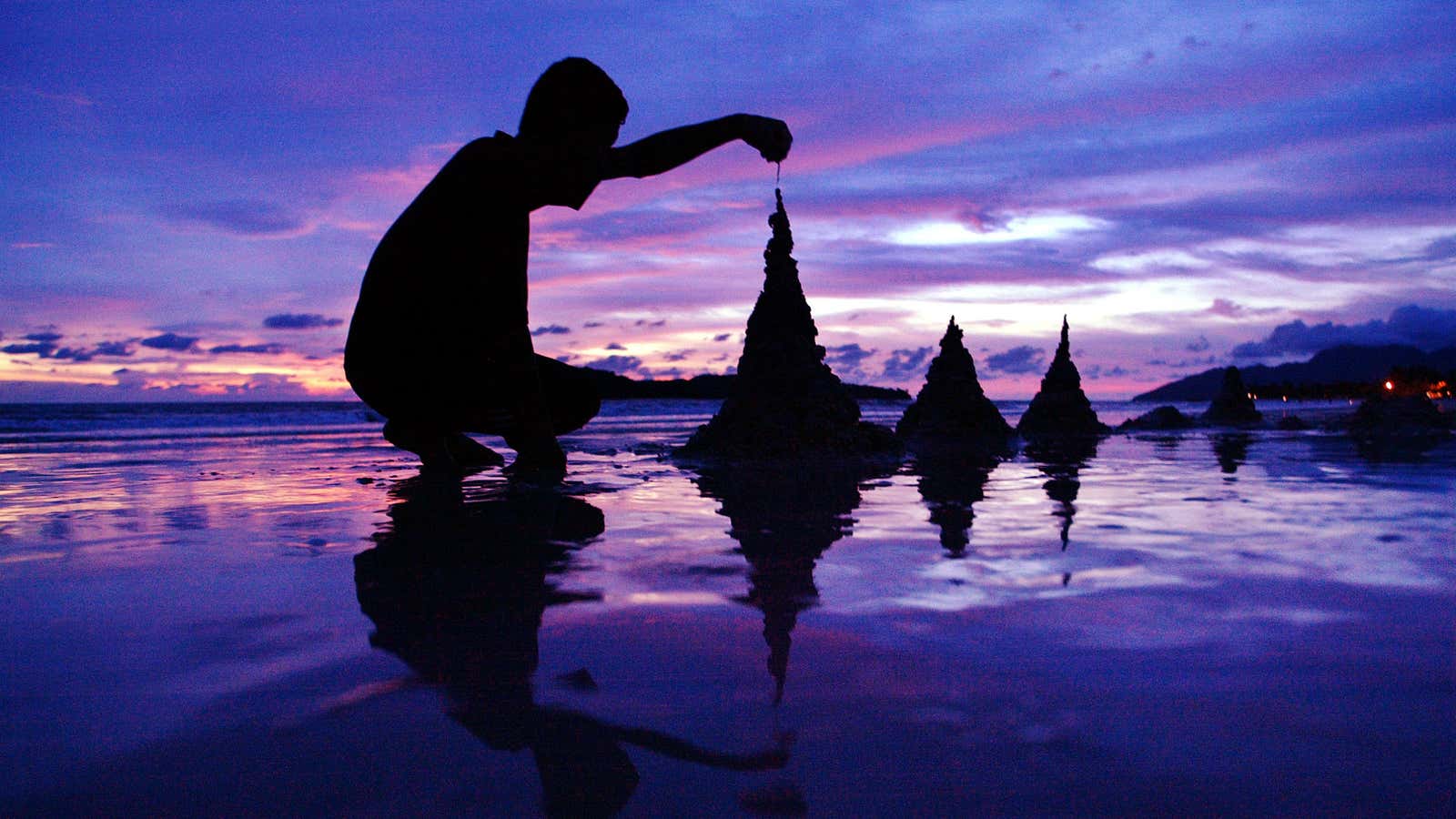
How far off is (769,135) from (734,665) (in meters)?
2.19

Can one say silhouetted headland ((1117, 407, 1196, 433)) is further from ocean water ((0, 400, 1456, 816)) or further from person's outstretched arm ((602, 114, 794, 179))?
person's outstretched arm ((602, 114, 794, 179))

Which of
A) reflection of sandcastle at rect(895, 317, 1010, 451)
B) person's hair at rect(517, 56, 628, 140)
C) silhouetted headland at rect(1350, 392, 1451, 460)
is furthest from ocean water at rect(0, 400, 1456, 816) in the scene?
silhouetted headland at rect(1350, 392, 1451, 460)

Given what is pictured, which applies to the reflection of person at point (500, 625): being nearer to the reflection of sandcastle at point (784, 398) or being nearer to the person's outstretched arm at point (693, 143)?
the person's outstretched arm at point (693, 143)

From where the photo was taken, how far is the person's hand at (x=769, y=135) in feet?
11.0

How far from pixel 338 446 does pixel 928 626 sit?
42.1 feet

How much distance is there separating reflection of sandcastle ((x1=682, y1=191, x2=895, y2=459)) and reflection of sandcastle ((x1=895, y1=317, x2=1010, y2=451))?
212 inches

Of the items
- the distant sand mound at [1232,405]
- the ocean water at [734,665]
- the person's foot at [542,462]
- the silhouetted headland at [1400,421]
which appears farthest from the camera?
the distant sand mound at [1232,405]

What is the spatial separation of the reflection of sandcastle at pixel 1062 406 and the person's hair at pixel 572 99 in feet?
48.8

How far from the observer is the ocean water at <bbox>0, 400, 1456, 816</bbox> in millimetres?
1345

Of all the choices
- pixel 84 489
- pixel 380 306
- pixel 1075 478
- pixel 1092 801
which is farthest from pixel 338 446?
pixel 1092 801

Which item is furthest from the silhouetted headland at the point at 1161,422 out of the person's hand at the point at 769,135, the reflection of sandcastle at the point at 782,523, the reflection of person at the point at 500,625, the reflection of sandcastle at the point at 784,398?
the reflection of person at the point at 500,625

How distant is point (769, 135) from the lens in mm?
3357

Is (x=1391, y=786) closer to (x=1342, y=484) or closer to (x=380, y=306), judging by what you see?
(x=380, y=306)

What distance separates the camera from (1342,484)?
5.65m
